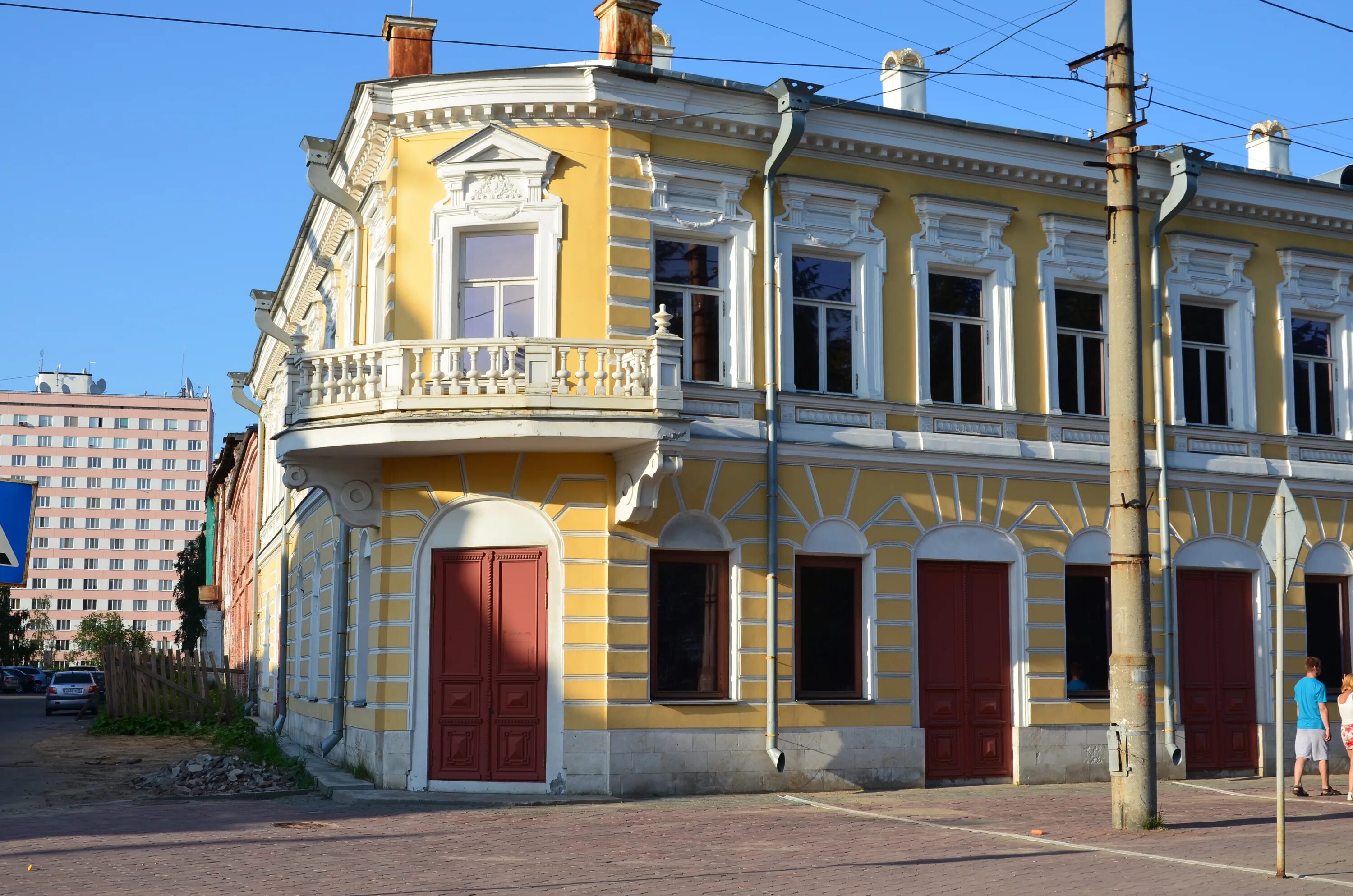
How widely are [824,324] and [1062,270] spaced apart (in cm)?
376

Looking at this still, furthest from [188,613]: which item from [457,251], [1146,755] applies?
[1146,755]

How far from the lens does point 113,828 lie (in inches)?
527

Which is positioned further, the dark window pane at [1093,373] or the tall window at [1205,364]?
the tall window at [1205,364]

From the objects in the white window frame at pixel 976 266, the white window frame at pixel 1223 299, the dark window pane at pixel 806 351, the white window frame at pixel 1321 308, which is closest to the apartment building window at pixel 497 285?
the dark window pane at pixel 806 351

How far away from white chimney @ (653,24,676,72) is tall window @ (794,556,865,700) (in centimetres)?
692

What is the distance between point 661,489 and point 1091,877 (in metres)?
7.34

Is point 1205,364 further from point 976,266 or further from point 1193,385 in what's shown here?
point 976,266

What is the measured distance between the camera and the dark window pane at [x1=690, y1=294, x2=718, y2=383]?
677 inches

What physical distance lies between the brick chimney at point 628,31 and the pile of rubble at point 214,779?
976 cm

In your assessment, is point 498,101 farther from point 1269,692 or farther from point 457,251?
point 1269,692

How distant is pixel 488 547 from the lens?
53.5 ft

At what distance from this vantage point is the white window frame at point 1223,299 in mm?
20094

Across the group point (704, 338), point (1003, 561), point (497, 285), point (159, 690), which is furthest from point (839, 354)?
point (159, 690)

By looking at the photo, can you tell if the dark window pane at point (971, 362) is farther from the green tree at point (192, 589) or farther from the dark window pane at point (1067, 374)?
the green tree at point (192, 589)
